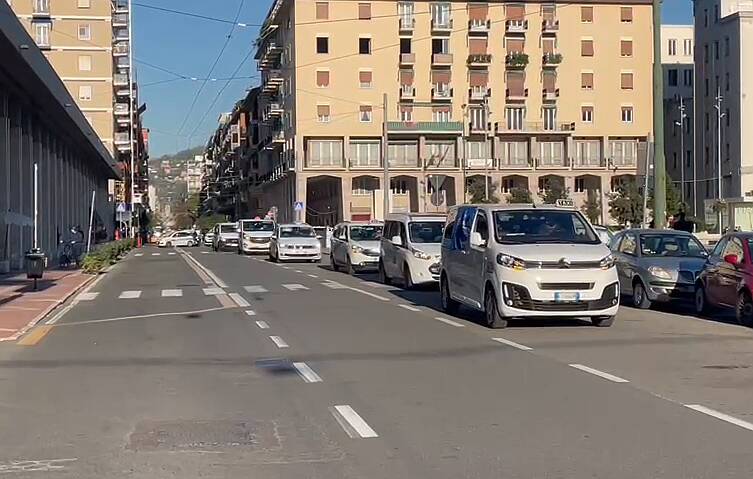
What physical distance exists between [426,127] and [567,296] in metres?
65.7

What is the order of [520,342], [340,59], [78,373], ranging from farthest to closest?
[340,59] < [520,342] < [78,373]

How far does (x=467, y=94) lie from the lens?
3214 inches

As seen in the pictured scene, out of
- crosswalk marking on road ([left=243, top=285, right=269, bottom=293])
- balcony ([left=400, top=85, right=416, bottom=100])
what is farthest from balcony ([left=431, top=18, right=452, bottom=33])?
crosswalk marking on road ([left=243, top=285, right=269, bottom=293])

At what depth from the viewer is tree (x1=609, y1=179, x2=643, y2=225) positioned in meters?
70.4

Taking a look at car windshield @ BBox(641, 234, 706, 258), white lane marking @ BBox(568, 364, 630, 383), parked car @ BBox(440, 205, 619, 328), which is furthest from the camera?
car windshield @ BBox(641, 234, 706, 258)

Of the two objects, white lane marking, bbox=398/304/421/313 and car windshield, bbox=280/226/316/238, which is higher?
car windshield, bbox=280/226/316/238

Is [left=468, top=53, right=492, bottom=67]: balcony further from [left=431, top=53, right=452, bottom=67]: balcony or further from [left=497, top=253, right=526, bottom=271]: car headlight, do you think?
[left=497, top=253, right=526, bottom=271]: car headlight

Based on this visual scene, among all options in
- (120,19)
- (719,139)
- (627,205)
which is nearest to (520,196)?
(627,205)

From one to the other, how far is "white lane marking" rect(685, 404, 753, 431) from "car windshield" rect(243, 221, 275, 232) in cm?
5076

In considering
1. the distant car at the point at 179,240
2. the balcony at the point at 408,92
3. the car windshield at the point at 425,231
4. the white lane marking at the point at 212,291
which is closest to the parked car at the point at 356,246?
the car windshield at the point at 425,231

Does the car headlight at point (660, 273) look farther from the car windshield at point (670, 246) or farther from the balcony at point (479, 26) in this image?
the balcony at point (479, 26)

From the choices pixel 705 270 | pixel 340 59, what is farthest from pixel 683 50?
pixel 705 270

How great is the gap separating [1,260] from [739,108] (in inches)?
2522

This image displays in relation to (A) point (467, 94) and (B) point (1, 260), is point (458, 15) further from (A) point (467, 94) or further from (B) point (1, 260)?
(B) point (1, 260)
